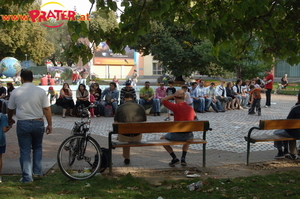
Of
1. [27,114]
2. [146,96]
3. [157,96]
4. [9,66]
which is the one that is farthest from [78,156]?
[9,66]

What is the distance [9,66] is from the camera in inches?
1837

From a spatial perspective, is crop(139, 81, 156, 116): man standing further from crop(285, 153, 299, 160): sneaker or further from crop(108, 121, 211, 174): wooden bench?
crop(108, 121, 211, 174): wooden bench

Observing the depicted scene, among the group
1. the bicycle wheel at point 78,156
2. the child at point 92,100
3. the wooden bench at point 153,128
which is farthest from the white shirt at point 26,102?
Result: the child at point 92,100

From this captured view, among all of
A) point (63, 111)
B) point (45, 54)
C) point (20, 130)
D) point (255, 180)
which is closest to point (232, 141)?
point (255, 180)

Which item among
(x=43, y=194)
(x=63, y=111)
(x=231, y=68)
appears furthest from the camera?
(x=231, y=68)

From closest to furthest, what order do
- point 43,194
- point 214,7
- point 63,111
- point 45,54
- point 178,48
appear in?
point 43,194 < point 214,7 < point 63,111 < point 178,48 < point 45,54

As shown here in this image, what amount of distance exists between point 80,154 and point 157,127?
1.42 m

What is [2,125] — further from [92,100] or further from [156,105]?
[156,105]

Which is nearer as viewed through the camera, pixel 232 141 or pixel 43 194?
pixel 43 194

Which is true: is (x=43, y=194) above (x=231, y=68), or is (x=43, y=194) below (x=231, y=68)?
below

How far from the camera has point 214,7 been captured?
729cm

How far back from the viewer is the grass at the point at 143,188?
203 inches

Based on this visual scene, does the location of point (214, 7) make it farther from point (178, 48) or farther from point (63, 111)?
point (178, 48)

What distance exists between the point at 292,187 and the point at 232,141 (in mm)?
4454
